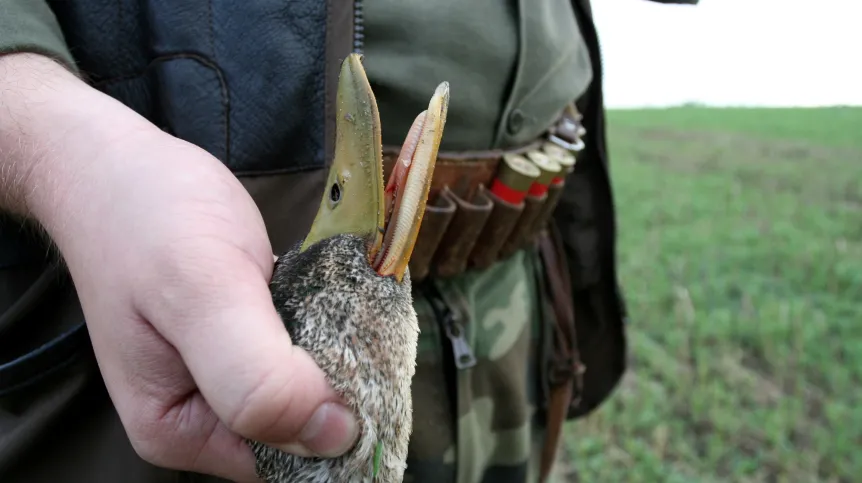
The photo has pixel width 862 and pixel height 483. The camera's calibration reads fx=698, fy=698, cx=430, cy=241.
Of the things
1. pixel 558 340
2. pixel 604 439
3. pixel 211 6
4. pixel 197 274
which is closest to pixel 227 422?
pixel 197 274

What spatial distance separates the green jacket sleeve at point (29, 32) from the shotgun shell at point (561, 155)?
98 cm

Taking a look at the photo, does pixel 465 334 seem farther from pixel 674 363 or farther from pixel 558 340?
pixel 674 363

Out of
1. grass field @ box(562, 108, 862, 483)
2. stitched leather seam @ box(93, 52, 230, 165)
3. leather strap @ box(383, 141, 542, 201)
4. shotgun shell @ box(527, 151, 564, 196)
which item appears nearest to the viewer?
stitched leather seam @ box(93, 52, 230, 165)

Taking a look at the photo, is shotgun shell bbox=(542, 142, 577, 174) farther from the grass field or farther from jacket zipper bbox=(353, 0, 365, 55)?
the grass field

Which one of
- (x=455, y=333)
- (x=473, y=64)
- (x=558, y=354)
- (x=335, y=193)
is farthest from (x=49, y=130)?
(x=558, y=354)

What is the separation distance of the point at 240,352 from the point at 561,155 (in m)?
1.09

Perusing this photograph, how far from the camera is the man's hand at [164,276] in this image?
659 millimetres

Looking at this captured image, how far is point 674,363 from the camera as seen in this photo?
3.98 meters

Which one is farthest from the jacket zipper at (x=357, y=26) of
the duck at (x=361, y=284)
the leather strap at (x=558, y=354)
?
the leather strap at (x=558, y=354)

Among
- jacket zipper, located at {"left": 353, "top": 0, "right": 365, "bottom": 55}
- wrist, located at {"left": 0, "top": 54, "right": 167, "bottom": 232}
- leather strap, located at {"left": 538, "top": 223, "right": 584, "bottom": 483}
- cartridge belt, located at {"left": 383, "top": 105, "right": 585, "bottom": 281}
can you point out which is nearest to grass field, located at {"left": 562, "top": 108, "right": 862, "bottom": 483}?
leather strap, located at {"left": 538, "top": 223, "right": 584, "bottom": 483}

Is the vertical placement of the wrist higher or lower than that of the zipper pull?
higher

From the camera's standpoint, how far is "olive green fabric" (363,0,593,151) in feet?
3.97

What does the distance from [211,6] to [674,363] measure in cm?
354

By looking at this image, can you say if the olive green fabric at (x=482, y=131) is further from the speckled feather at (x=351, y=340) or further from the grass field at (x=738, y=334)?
the grass field at (x=738, y=334)
